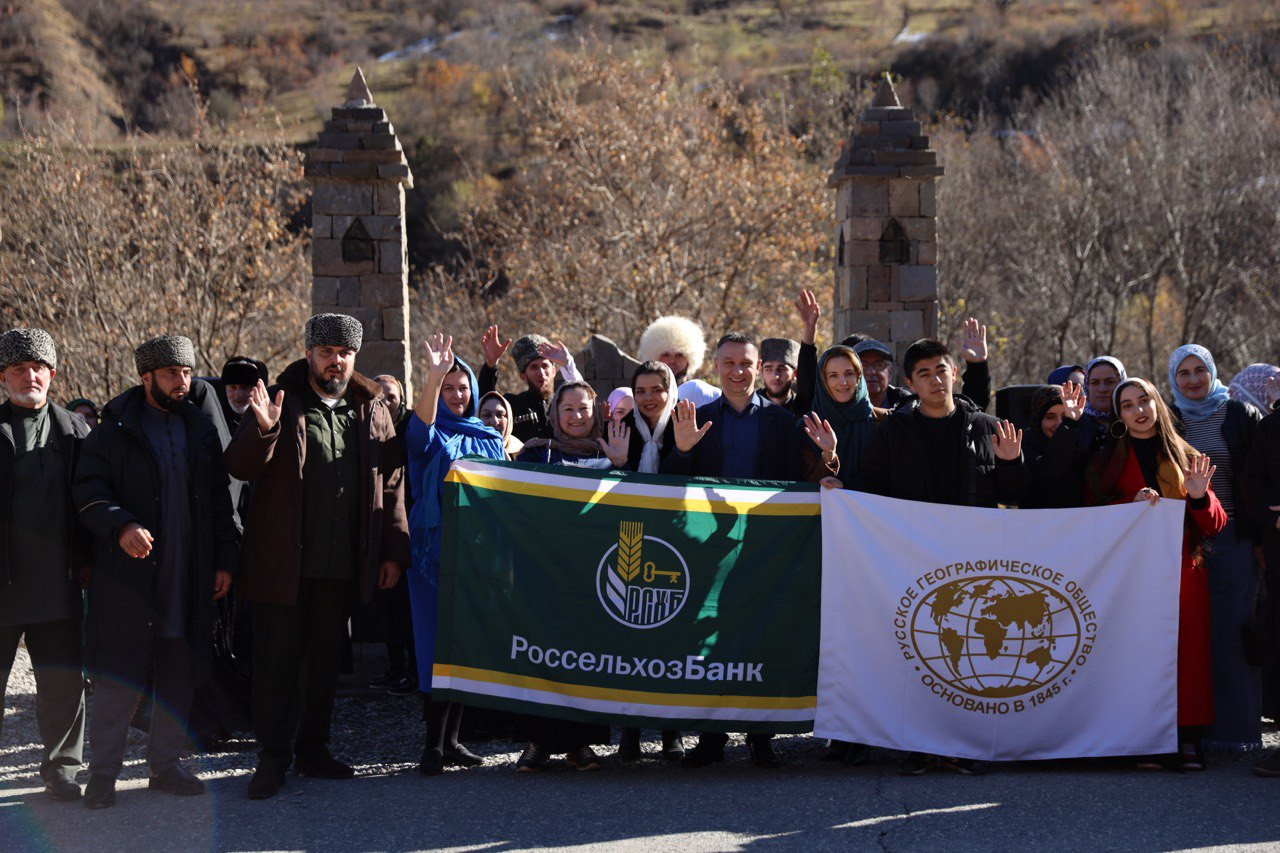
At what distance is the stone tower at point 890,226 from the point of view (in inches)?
475

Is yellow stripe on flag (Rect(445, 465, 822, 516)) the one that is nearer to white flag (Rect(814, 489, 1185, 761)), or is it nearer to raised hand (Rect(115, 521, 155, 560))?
white flag (Rect(814, 489, 1185, 761))

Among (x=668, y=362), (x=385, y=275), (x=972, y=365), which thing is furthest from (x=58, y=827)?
(x=385, y=275)

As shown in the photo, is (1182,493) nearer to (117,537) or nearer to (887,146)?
(117,537)

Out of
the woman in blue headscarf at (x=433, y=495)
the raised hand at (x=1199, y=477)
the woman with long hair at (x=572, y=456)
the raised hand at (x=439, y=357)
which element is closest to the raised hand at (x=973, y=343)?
the raised hand at (x=1199, y=477)

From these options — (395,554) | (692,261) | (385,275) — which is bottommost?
(395,554)

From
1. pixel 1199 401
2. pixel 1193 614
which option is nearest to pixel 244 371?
pixel 1193 614

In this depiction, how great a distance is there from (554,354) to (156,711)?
11.5 feet

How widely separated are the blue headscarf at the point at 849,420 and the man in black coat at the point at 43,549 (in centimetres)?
358

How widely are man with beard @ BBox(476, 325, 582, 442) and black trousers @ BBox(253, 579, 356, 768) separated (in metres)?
2.02

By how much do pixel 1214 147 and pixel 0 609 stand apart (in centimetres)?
3021

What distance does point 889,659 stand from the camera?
5898 millimetres

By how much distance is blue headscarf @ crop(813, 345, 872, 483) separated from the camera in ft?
20.7

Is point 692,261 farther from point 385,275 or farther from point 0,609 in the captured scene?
point 0,609

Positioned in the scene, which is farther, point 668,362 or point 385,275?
point 385,275
